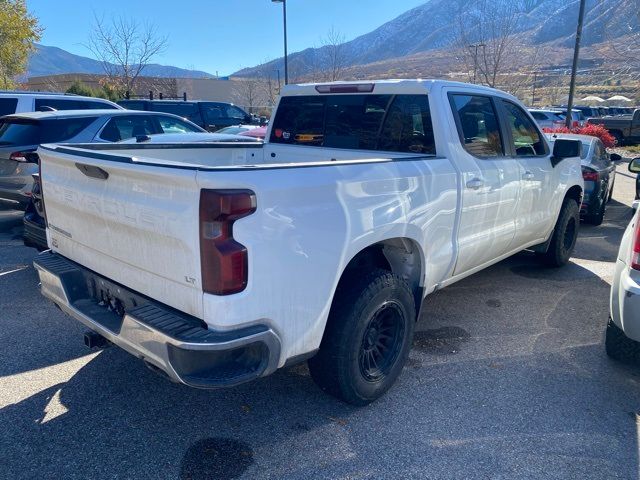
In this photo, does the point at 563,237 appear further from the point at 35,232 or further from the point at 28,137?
the point at 28,137

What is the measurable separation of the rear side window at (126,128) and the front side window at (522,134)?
5.72 metres

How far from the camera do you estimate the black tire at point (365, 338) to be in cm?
294

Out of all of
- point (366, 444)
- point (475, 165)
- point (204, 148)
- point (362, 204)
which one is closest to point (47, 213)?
point (204, 148)

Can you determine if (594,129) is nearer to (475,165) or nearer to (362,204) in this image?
(475,165)

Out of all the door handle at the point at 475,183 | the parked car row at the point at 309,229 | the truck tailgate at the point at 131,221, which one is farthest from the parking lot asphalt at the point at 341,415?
the door handle at the point at 475,183

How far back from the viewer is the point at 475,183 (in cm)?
391

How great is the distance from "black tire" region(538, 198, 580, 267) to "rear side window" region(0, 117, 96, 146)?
6419 millimetres

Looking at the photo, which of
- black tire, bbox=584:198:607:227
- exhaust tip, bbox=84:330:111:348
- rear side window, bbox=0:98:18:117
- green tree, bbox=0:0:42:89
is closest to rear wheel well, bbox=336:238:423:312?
exhaust tip, bbox=84:330:111:348

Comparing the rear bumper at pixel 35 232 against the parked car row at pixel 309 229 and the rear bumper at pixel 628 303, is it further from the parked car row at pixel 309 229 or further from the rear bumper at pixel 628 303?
the rear bumper at pixel 628 303

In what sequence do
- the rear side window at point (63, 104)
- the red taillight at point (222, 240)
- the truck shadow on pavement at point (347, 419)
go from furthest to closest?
1. the rear side window at point (63, 104)
2. the truck shadow on pavement at point (347, 419)
3. the red taillight at point (222, 240)

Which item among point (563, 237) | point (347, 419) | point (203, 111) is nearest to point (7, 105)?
point (203, 111)

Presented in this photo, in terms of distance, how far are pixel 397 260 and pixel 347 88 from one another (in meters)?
1.56

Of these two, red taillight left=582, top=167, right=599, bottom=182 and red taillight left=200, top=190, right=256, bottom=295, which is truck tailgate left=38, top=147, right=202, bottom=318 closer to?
Answer: red taillight left=200, top=190, right=256, bottom=295

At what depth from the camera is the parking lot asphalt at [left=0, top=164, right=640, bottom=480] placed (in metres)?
2.73
